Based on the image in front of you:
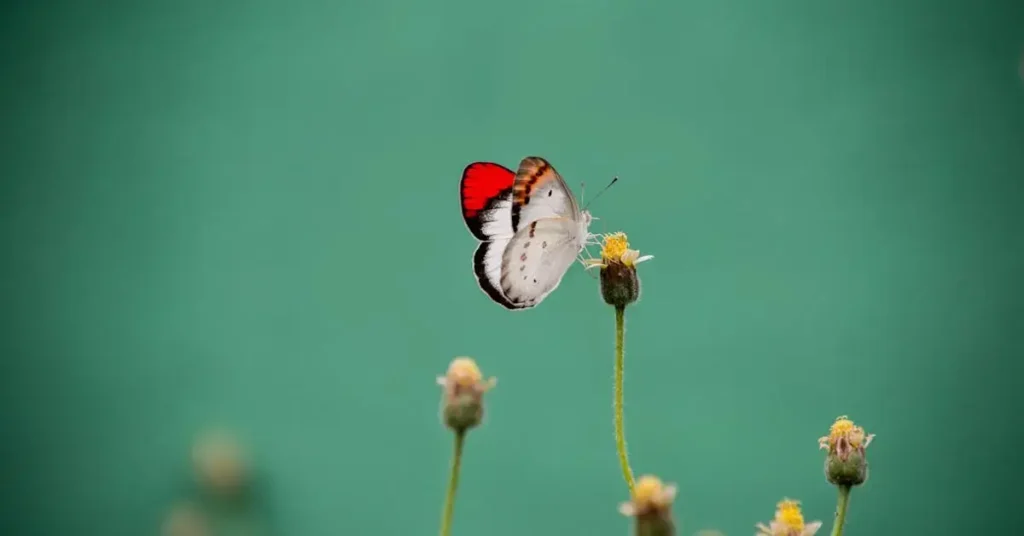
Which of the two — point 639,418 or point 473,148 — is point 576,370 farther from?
point 473,148

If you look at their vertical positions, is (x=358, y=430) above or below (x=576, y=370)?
below

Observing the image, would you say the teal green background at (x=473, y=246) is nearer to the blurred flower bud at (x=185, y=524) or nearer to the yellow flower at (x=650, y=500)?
the blurred flower bud at (x=185, y=524)

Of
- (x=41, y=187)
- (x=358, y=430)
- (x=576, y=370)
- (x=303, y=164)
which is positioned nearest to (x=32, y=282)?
(x=41, y=187)

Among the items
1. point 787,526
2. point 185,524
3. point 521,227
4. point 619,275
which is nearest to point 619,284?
point 619,275

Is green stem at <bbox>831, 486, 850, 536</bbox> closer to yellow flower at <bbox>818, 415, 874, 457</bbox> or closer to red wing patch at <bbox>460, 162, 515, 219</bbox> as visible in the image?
yellow flower at <bbox>818, 415, 874, 457</bbox>

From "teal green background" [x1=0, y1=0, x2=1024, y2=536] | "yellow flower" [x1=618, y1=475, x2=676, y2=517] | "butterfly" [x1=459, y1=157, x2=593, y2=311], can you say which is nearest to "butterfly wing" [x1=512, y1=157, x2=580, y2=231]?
"butterfly" [x1=459, y1=157, x2=593, y2=311]

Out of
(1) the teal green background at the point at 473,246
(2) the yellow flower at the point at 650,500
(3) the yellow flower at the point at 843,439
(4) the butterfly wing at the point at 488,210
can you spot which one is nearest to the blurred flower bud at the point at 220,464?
(1) the teal green background at the point at 473,246

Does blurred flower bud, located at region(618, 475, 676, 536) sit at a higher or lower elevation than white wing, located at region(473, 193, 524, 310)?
lower
